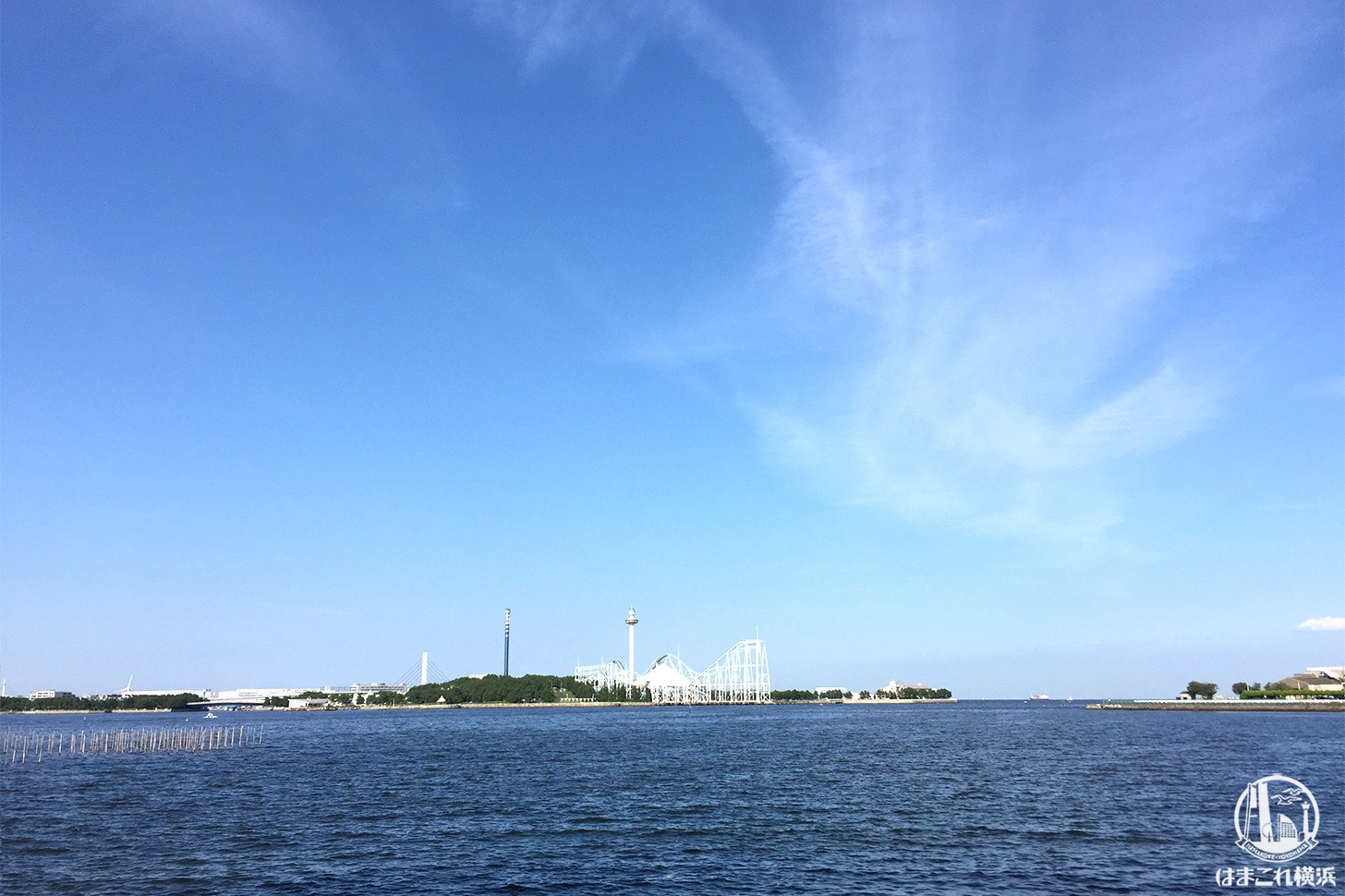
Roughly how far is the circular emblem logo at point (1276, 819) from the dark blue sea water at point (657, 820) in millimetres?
888

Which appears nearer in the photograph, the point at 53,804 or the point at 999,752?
the point at 53,804

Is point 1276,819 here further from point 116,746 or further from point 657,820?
point 116,746

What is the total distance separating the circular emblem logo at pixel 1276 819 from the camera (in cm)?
3366

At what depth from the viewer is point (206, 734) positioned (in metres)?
121

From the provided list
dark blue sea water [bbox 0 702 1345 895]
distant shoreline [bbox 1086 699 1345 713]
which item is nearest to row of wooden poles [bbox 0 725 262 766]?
dark blue sea water [bbox 0 702 1345 895]

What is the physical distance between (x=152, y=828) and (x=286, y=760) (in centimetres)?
3830

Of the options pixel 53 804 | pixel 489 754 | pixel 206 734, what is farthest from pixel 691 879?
pixel 206 734

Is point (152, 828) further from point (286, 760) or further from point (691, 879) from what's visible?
point (286, 760)

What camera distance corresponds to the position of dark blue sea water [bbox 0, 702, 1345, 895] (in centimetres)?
A: 2953

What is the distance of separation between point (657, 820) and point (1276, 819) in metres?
30.5

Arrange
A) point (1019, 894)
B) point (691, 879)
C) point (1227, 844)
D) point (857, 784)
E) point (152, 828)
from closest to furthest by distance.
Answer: point (1019, 894), point (691, 879), point (1227, 844), point (152, 828), point (857, 784)

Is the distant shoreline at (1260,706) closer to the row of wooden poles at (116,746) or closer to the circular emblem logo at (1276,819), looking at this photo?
the circular emblem logo at (1276,819)

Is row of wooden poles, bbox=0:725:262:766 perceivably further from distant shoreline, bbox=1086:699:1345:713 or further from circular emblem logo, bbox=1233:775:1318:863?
distant shoreline, bbox=1086:699:1345:713

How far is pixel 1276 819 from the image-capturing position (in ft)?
133
